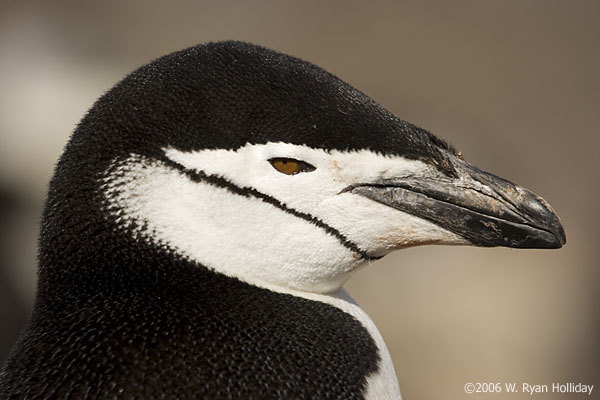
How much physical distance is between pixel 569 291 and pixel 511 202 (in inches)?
127

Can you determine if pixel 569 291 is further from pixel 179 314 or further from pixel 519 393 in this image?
pixel 179 314

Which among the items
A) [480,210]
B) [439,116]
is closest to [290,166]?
[480,210]

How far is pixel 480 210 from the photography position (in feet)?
4.11

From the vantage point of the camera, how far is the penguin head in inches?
44.6

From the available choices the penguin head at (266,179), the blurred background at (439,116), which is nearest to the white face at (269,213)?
the penguin head at (266,179)

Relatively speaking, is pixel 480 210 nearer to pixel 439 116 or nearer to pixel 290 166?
pixel 290 166

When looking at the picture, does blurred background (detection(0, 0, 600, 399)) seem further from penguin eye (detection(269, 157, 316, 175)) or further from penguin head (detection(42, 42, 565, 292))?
penguin eye (detection(269, 157, 316, 175))

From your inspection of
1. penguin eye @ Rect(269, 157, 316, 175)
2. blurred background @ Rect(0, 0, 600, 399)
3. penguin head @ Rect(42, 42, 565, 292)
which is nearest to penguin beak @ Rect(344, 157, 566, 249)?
penguin head @ Rect(42, 42, 565, 292)

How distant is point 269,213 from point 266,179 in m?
0.05

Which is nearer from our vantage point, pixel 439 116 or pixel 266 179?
pixel 266 179

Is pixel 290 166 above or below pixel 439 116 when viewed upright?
below

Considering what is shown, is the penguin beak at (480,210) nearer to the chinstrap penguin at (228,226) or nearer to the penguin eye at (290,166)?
the chinstrap penguin at (228,226)

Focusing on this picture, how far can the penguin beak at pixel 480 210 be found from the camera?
124cm

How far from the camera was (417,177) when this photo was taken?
4.07 feet
